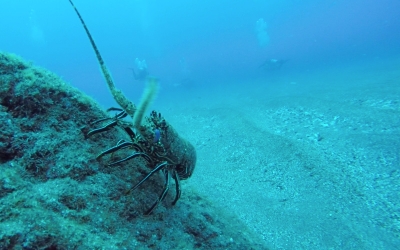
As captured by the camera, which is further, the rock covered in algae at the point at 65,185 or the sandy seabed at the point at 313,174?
the sandy seabed at the point at 313,174

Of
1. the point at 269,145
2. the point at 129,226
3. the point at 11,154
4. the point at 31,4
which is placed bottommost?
the point at 129,226

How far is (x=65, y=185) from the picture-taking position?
5.22 ft

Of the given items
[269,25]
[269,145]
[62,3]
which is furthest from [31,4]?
[269,145]

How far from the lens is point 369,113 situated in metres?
6.71

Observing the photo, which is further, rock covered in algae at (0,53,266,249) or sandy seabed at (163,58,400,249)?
sandy seabed at (163,58,400,249)

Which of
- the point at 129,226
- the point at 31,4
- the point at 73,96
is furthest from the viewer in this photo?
the point at 31,4

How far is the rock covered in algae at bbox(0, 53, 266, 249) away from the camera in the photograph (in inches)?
50.6

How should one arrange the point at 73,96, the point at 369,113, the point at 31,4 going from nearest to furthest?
the point at 73,96 < the point at 369,113 < the point at 31,4

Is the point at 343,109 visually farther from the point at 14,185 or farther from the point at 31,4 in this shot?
the point at 31,4

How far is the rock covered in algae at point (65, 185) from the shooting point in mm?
1286

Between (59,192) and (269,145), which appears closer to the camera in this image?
(59,192)

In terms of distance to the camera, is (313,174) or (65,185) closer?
(65,185)

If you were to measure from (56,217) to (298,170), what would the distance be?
4.41 metres

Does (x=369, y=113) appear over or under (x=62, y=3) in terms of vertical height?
under
